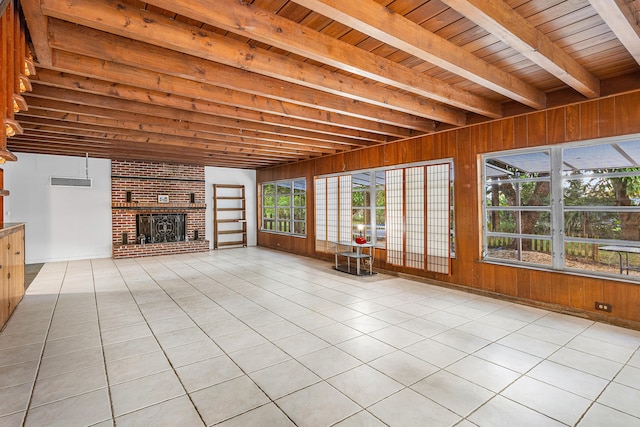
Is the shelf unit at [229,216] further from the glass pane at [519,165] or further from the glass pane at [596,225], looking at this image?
the glass pane at [596,225]

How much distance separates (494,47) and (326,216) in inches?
213

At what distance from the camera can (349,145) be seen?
22.5ft

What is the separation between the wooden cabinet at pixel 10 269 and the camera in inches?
140

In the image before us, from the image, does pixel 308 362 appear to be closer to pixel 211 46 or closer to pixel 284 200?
pixel 211 46

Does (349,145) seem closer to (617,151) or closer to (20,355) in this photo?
(617,151)

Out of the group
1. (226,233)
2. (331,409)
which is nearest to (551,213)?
(331,409)

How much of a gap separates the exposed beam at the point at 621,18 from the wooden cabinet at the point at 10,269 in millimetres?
5790

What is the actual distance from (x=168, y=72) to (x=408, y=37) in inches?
86.7

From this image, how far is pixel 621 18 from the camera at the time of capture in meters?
2.23

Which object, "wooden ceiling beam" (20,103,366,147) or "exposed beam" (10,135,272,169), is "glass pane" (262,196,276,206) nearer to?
"exposed beam" (10,135,272,169)

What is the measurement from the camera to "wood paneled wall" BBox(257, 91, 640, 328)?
3.58 m

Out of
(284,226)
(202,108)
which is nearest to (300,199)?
(284,226)

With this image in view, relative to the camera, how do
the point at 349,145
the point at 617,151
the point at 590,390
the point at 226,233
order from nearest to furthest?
1. the point at 590,390
2. the point at 617,151
3. the point at 349,145
4. the point at 226,233

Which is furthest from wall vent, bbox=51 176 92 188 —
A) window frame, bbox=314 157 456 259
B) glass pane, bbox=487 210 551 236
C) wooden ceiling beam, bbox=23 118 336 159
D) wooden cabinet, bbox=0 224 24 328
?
glass pane, bbox=487 210 551 236
